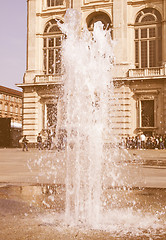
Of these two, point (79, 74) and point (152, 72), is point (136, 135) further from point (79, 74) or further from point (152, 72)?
point (79, 74)

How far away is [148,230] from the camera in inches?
173

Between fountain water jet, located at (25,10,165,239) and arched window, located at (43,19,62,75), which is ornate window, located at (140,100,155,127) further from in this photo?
fountain water jet, located at (25,10,165,239)

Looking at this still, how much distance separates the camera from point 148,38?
3078cm

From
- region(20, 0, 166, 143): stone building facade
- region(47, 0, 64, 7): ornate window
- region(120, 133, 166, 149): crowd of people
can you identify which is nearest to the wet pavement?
region(120, 133, 166, 149): crowd of people

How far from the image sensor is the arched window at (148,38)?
30469 millimetres

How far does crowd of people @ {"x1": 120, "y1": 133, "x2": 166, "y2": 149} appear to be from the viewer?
28375 mm

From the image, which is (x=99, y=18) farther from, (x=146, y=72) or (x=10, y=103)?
(x=10, y=103)

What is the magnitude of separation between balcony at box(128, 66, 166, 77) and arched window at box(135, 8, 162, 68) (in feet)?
3.10

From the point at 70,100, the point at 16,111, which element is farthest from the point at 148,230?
the point at 16,111

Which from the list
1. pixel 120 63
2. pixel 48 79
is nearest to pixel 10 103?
pixel 48 79

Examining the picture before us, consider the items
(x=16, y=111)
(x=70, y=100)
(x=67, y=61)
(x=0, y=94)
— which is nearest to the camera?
(x=70, y=100)

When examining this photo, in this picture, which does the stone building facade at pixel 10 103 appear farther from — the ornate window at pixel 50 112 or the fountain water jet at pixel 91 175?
the fountain water jet at pixel 91 175

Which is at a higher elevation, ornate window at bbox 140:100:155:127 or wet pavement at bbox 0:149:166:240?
ornate window at bbox 140:100:155:127

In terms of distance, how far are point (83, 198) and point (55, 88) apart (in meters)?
26.4
